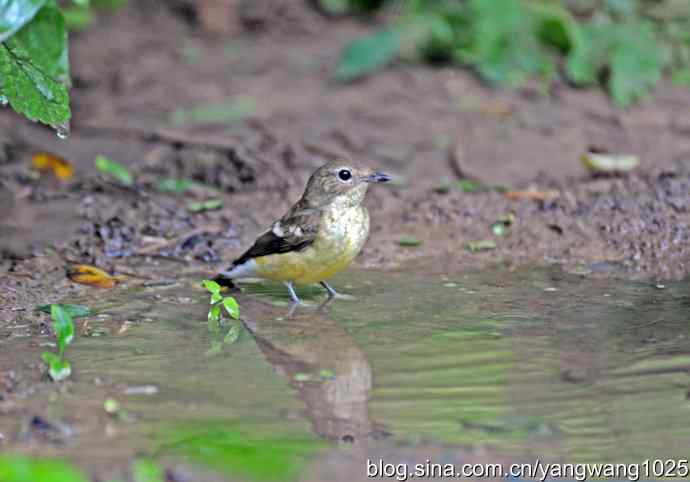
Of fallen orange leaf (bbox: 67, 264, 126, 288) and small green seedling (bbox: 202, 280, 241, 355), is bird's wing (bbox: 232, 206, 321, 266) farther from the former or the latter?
fallen orange leaf (bbox: 67, 264, 126, 288)

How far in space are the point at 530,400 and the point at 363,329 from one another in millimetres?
1462

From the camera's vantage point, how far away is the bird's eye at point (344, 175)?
714 cm

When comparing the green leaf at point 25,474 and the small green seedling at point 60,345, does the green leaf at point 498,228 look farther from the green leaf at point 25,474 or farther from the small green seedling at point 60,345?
the green leaf at point 25,474

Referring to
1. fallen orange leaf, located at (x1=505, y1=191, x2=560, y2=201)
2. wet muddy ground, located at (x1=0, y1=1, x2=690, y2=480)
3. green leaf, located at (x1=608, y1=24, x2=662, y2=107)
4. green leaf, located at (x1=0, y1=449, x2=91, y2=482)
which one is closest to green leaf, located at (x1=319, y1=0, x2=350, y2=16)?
wet muddy ground, located at (x1=0, y1=1, x2=690, y2=480)

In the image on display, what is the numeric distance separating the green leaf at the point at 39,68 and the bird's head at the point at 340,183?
2.16 meters

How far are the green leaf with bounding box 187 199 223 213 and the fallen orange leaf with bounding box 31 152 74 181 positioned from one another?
1.20 meters

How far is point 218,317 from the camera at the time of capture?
6.20m

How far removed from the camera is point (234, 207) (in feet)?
27.7

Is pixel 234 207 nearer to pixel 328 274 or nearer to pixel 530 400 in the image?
pixel 328 274

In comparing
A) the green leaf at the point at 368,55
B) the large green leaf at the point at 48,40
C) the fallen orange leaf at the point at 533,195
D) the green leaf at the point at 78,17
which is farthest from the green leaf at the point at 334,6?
the large green leaf at the point at 48,40

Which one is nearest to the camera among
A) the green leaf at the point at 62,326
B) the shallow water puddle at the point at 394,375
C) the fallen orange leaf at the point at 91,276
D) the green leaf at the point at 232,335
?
the shallow water puddle at the point at 394,375

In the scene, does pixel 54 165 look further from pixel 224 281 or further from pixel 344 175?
pixel 344 175

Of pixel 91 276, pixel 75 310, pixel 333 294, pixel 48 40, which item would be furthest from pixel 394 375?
pixel 91 276

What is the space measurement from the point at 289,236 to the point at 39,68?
7.31 feet
